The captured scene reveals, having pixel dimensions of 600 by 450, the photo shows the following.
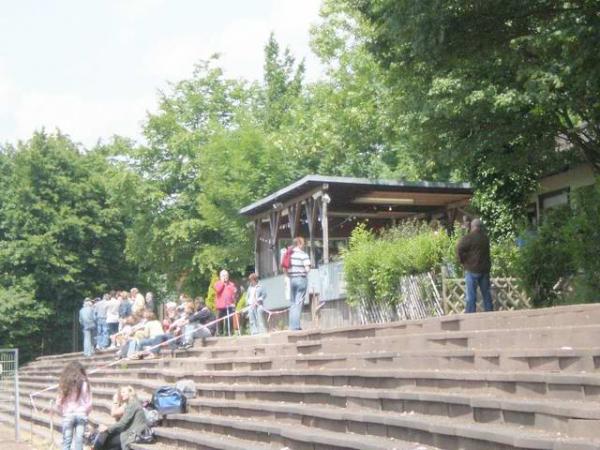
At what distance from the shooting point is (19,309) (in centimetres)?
5000

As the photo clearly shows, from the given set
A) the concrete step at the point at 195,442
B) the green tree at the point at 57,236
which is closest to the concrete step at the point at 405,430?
the concrete step at the point at 195,442

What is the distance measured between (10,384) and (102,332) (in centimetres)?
742

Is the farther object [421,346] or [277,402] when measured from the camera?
[277,402]

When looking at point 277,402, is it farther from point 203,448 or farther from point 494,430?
point 494,430

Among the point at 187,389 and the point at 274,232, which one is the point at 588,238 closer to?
the point at 187,389

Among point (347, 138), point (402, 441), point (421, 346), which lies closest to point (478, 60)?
point (421, 346)

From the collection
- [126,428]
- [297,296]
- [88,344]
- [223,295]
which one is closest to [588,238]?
[297,296]

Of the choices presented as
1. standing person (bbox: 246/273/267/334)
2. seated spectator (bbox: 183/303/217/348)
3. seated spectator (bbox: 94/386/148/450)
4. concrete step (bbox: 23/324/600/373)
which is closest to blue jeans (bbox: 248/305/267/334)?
standing person (bbox: 246/273/267/334)

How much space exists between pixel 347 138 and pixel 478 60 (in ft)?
71.3

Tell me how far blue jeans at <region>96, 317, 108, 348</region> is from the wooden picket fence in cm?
1438

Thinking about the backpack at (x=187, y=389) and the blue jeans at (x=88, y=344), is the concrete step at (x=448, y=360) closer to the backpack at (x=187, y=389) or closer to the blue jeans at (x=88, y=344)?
the backpack at (x=187, y=389)

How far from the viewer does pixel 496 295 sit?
1844 centimetres

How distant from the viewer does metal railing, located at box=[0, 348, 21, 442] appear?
869 inches

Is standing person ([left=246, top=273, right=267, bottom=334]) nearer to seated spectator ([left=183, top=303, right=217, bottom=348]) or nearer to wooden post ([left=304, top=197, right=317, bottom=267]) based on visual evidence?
seated spectator ([left=183, top=303, right=217, bottom=348])
